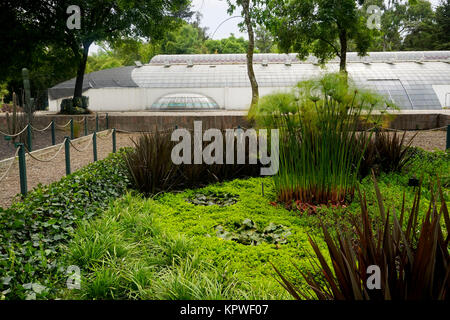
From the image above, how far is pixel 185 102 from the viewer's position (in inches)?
967

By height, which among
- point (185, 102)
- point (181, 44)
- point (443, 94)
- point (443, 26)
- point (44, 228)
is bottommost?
point (44, 228)

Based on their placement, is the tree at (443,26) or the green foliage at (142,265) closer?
the green foliage at (142,265)

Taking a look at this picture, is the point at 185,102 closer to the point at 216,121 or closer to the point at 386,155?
the point at 216,121

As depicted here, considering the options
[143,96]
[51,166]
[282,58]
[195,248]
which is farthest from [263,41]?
[195,248]

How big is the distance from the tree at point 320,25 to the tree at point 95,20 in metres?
4.20

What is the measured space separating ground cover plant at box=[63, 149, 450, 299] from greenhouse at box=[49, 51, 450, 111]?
65.0 ft

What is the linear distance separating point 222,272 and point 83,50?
16048 millimetres

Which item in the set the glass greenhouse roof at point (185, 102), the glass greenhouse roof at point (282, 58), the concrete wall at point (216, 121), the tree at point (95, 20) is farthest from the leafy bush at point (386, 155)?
the glass greenhouse roof at point (282, 58)

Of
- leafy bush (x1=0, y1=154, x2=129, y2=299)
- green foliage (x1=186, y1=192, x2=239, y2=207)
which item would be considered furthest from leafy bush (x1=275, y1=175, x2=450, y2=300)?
green foliage (x1=186, y1=192, x2=239, y2=207)

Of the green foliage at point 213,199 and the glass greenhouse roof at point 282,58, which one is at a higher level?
the glass greenhouse roof at point 282,58

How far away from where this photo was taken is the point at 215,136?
6.48 metres

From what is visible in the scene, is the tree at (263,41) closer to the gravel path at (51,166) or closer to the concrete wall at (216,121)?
the concrete wall at (216,121)

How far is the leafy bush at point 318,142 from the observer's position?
4590mm

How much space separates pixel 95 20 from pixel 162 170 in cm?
1356
